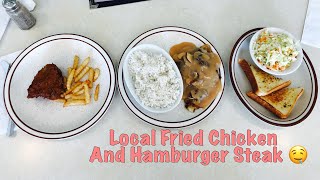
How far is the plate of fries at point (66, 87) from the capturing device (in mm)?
1202

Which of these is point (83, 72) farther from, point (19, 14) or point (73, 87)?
point (19, 14)

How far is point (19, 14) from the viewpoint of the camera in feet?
4.34

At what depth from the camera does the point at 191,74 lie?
1255 mm

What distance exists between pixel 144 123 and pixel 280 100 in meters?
0.62

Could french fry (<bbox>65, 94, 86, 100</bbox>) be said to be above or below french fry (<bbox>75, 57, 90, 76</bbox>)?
below

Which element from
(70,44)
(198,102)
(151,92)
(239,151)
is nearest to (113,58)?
(70,44)

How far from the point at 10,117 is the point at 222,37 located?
41.3 inches

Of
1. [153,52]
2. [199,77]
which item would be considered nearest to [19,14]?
[153,52]

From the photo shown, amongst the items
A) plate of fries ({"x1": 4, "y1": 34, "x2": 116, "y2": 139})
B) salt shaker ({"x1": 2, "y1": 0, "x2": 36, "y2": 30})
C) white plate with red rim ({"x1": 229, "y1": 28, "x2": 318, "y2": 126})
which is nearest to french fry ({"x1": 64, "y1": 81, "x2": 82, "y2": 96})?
plate of fries ({"x1": 4, "y1": 34, "x2": 116, "y2": 139})

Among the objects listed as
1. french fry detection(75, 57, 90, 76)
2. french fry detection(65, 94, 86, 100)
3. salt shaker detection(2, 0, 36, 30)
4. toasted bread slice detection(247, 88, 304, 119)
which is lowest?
toasted bread slice detection(247, 88, 304, 119)

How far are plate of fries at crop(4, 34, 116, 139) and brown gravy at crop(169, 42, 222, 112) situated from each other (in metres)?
0.32

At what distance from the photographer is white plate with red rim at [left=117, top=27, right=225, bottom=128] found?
1.20m

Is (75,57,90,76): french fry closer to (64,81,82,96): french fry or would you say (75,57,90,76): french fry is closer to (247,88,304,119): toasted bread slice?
(64,81,82,96): french fry

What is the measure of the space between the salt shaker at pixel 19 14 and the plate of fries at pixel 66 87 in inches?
5.5
